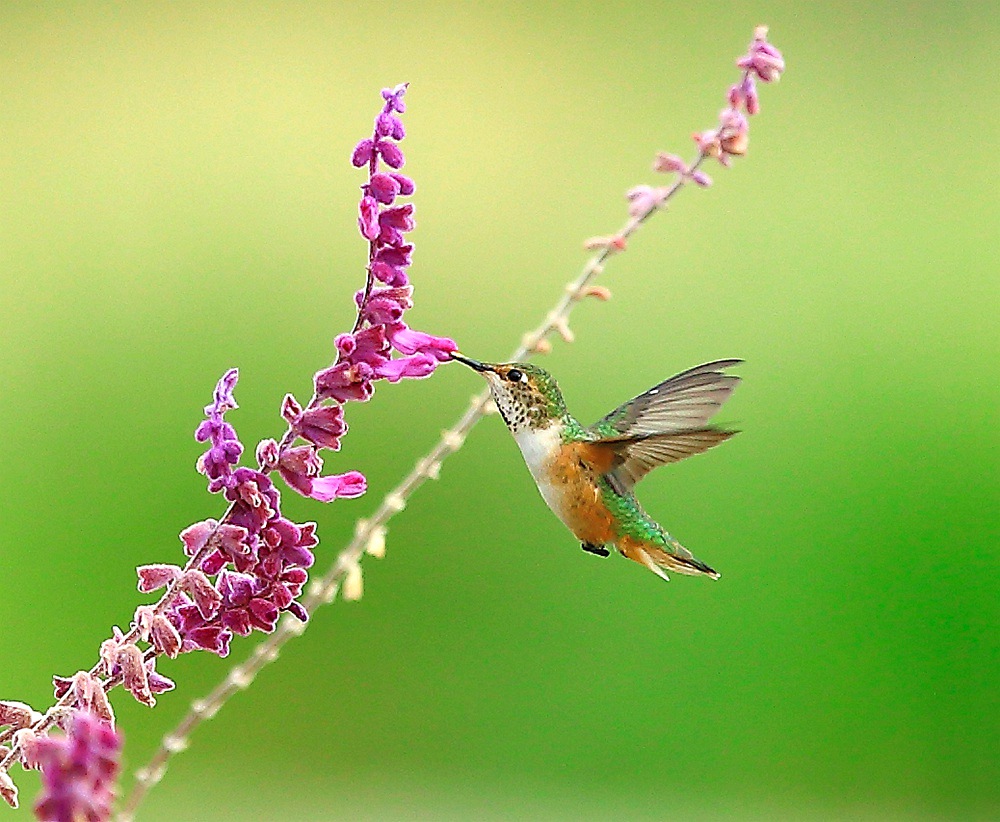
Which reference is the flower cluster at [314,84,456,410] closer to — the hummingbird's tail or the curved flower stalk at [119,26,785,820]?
the curved flower stalk at [119,26,785,820]

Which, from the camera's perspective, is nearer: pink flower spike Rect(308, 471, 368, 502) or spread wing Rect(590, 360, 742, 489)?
pink flower spike Rect(308, 471, 368, 502)

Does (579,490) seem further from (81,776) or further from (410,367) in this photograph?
(81,776)

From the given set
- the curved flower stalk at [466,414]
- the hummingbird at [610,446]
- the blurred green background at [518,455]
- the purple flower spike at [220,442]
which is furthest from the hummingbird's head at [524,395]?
the blurred green background at [518,455]

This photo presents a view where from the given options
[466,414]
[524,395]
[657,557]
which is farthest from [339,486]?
[657,557]

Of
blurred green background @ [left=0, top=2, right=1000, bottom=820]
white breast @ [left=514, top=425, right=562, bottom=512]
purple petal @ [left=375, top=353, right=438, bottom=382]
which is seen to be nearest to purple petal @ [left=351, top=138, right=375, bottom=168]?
purple petal @ [left=375, top=353, right=438, bottom=382]

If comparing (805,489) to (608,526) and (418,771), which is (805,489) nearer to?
(418,771)

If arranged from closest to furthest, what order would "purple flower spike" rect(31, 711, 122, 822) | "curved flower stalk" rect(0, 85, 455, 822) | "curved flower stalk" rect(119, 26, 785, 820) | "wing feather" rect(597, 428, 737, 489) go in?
"purple flower spike" rect(31, 711, 122, 822), "curved flower stalk" rect(0, 85, 455, 822), "curved flower stalk" rect(119, 26, 785, 820), "wing feather" rect(597, 428, 737, 489)
